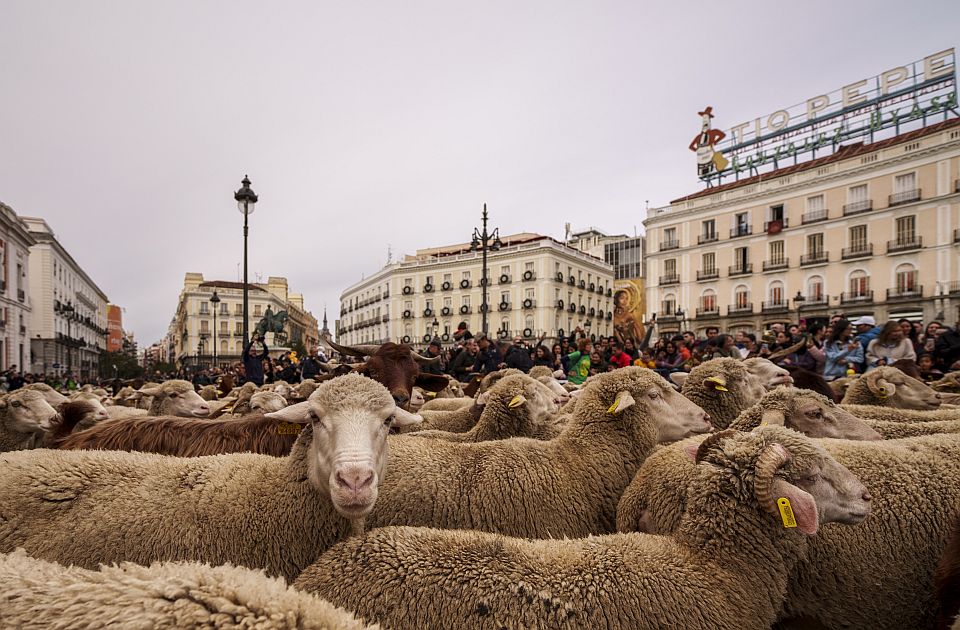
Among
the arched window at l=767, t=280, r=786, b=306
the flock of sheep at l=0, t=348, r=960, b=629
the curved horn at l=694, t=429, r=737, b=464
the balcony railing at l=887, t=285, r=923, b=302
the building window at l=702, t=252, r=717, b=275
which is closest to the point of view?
the flock of sheep at l=0, t=348, r=960, b=629

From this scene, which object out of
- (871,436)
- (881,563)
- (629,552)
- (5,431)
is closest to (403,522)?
(629,552)

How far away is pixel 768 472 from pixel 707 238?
142ft

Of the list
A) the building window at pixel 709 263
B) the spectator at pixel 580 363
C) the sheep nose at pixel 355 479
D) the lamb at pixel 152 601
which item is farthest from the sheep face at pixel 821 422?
the building window at pixel 709 263

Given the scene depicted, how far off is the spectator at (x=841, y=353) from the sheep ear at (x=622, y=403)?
22.7 ft

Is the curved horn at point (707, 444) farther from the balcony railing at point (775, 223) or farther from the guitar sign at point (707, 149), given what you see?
the guitar sign at point (707, 149)

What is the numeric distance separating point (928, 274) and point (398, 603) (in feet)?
136

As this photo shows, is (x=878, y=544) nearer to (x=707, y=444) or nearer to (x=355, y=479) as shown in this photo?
(x=707, y=444)

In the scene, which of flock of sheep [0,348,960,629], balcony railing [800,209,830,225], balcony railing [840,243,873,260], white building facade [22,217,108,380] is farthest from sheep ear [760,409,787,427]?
white building facade [22,217,108,380]

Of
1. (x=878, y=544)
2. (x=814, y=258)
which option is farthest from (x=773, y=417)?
(x=814, y=258)

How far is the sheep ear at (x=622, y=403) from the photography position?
10.9 feet

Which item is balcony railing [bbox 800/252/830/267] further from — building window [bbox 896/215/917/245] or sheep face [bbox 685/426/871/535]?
sheep face [bbox 685/426/871/535]

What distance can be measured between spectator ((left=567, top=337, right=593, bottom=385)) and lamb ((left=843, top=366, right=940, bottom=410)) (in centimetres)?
511

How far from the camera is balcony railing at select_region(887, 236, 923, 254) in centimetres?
3192

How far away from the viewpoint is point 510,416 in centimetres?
438
